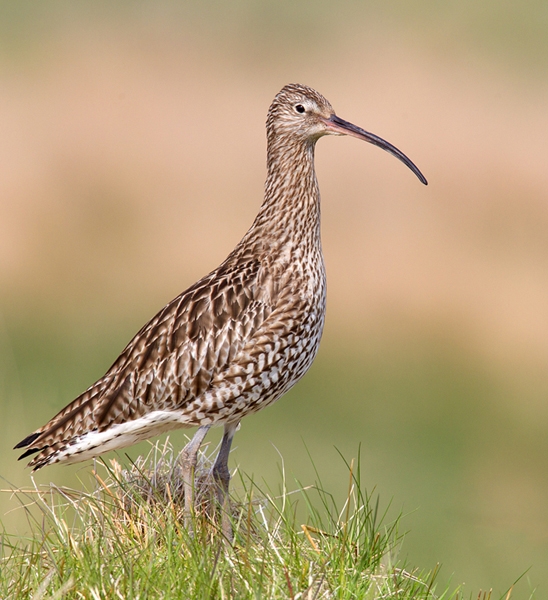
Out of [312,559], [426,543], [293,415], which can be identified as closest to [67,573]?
[312,559]

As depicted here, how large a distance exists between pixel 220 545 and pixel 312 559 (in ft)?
1.73

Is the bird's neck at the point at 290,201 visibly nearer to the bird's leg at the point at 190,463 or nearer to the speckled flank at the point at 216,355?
A: the speckled flank at the point at 216,355

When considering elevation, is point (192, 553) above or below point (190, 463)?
below

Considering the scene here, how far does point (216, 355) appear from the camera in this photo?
675cm

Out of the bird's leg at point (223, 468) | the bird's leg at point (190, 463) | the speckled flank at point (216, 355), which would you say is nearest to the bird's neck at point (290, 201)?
the speckled flank at point (216, 355)

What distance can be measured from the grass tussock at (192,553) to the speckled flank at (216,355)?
339 millimetres

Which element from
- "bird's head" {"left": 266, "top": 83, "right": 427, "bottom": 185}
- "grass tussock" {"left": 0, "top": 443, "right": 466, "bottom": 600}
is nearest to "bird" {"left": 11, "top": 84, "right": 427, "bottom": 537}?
"grass tussock" {"left": 0, "top": 443, "right": 466, "bottom": 600}

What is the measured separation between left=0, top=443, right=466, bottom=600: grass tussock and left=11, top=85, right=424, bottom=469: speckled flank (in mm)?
339

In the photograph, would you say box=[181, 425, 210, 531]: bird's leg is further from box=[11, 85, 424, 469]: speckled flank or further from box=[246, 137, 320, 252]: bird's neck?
box=[246, 137, 320, 252]: bird's neck

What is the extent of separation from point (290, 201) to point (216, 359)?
3.59 ft

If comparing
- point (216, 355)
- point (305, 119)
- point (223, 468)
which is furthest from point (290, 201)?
point (223, 468)

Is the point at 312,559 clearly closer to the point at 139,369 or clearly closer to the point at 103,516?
the point at 103,516

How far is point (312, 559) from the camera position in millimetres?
5676

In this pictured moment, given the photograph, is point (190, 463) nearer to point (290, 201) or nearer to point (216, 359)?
point (216, 359)
